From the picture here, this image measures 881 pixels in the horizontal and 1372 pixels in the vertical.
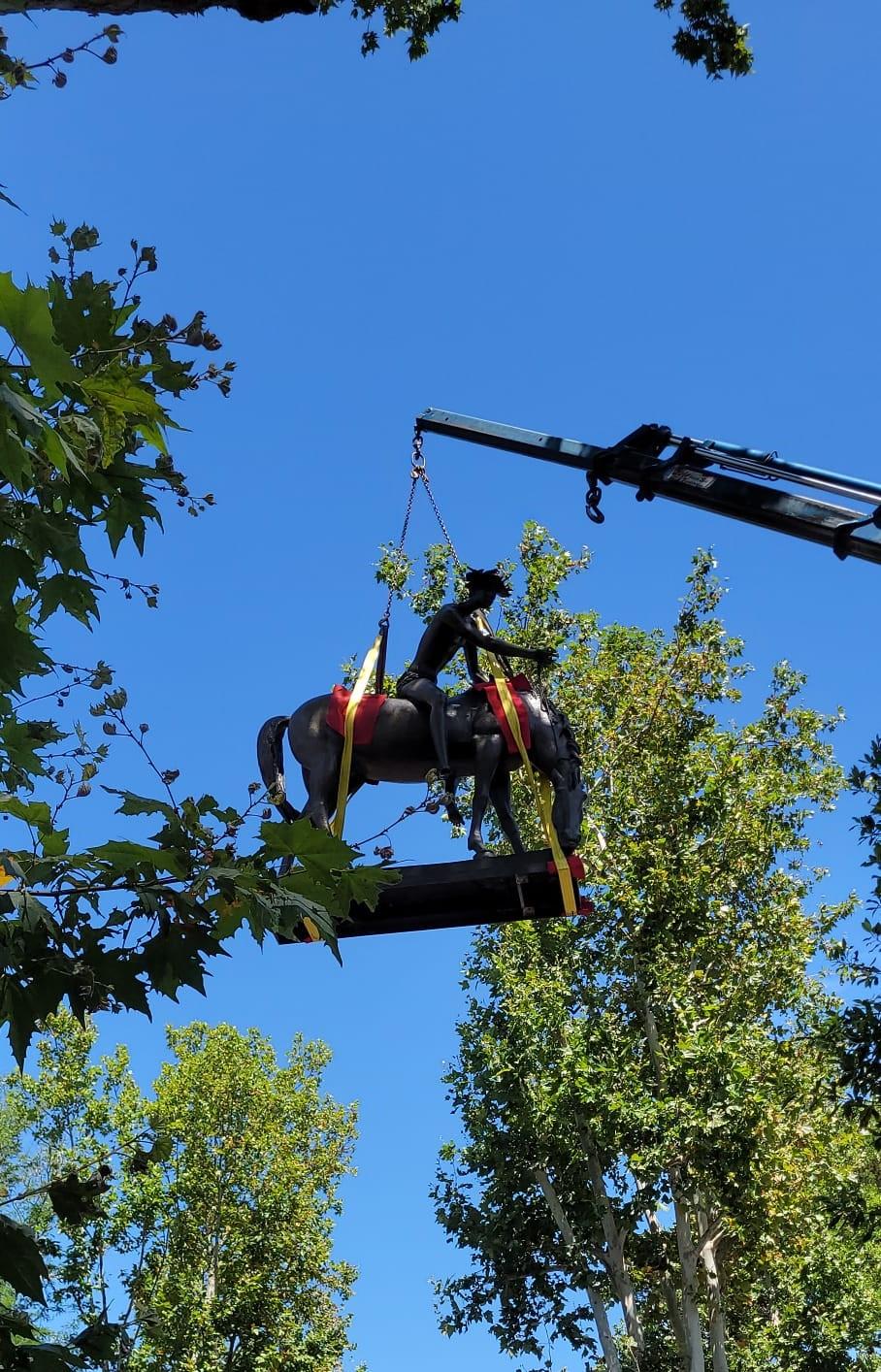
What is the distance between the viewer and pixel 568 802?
6.82 m

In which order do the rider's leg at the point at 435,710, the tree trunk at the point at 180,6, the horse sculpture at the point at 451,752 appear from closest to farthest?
the tree trunk at the point at 180,6, the rider's leg at the point at 435,710, the horse sculpture at the point at 451,752

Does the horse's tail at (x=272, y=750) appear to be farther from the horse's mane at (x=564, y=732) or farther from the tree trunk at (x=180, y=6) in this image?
the tree trunk at (x=180, y=6)

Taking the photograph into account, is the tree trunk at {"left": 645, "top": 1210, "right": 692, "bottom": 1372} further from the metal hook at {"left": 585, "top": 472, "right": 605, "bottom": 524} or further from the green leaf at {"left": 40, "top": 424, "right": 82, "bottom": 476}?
the green leaf at {"left": 40, "top": 424, "right": 82, "bottom": 476}

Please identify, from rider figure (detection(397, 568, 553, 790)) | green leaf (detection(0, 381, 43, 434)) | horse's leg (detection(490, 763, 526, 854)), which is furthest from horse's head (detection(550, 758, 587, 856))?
green leaf (detection(0, 381, 43, 434))

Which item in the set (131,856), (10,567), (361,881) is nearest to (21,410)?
(10,567)

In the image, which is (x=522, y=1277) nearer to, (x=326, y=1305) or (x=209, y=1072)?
(x=326, y=1305)

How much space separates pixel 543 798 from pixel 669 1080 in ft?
35.1

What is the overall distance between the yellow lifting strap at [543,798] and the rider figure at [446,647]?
15cm

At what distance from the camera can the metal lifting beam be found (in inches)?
276

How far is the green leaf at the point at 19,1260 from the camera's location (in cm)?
315

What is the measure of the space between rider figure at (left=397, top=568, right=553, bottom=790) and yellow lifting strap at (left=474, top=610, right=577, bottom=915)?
0.50ft

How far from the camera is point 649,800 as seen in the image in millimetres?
19172

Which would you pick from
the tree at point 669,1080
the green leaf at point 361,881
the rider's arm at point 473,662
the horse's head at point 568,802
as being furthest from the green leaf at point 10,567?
the tree at point 669,1080

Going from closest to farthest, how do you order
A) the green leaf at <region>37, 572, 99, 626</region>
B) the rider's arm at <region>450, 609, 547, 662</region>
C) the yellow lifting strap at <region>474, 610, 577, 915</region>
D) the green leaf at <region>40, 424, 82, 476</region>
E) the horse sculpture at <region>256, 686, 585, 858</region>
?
the green leaf at <region>40, 424, 82, 476</region> < the green leaf at <region>37, 572, 99, 626</region> < the yellow lifting strap at <region>474, 610, 577, 915</region> < the horse sculpture at <region>256, 686, 585, 858</region> < the rider's arm at <region>450, 609, 547, 662</region>
